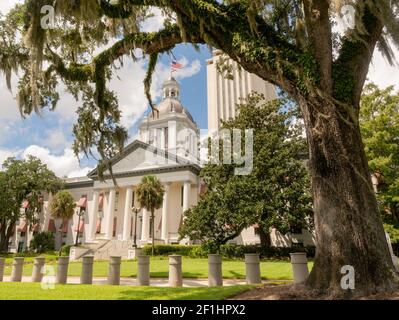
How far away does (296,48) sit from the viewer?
671 centimetres

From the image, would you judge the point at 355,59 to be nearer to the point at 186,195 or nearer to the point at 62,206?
the point at 186,195

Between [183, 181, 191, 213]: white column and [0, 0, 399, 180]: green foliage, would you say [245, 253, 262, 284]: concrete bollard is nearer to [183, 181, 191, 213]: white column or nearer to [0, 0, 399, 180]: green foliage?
[0, 0, 399, 180]: green foliage

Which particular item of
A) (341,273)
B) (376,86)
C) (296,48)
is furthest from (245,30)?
(376,86)

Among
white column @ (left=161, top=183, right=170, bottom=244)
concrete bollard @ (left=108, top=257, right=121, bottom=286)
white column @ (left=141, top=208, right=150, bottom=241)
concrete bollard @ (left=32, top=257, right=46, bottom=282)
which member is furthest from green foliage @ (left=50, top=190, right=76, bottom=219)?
concrete bollard @ (left=108, top=257, right=121, bottom=286)

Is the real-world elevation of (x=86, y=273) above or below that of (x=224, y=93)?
below

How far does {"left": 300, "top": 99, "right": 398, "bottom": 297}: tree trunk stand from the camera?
5516 mm

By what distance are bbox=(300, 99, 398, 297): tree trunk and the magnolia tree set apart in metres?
0.02

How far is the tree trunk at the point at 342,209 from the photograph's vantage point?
18.1 feet

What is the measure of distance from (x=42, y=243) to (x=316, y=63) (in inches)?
1628

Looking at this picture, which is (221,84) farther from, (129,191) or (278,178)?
(278,178)

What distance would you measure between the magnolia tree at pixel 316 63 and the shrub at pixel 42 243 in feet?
119

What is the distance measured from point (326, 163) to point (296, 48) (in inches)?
95.2

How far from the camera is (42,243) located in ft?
131

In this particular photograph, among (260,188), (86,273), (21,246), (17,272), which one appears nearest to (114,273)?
(86,273)
